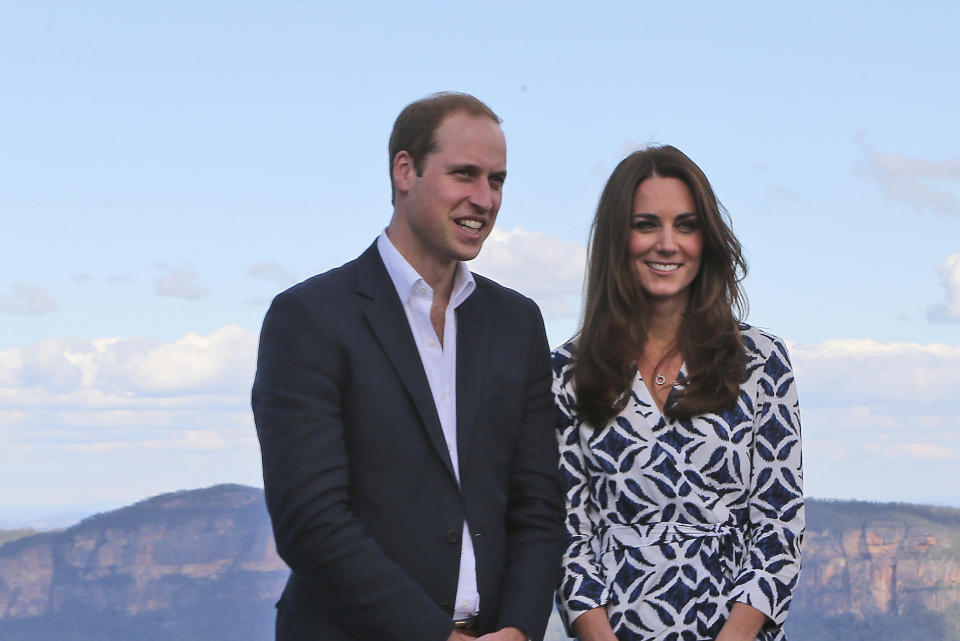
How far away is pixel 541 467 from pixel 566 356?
1.79 ft

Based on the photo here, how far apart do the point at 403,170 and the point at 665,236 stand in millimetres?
1121

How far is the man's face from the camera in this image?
4.53 meters

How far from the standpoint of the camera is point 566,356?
5094 millimetres

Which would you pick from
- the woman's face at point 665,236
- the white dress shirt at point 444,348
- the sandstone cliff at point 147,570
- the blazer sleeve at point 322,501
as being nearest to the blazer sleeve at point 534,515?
the white dress shirt at point 444,348

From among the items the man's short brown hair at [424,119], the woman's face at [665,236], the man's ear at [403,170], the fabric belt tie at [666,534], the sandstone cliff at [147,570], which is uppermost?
the man's short brown hair at [424,119]

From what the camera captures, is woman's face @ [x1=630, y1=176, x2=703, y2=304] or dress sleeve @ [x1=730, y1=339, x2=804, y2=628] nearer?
dress sleeve @ [x1=730, y1=339, x2=804, y2=628]

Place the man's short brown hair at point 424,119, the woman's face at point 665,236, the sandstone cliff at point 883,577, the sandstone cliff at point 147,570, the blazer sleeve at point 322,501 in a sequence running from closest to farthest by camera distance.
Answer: the blazer sleeve at point 322,501
the man's short brown hair at point 424,119
the woman's face at point 665,236
the sandstone cliff at point 883,577
the sandstone cliff at point 147,570

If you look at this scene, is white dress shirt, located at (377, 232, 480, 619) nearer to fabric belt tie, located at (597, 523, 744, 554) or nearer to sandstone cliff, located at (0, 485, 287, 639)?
fabric belt tie, located at (597, 523, 744, 554)

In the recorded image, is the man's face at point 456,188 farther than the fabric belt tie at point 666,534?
No

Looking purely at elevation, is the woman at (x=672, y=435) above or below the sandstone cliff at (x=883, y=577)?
above

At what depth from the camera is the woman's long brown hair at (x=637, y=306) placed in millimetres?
4844

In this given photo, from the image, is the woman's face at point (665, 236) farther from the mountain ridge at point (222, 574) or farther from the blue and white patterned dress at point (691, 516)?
the mountain ridge at point (222, 574)

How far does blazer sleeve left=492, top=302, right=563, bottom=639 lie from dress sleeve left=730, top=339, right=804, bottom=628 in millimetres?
751

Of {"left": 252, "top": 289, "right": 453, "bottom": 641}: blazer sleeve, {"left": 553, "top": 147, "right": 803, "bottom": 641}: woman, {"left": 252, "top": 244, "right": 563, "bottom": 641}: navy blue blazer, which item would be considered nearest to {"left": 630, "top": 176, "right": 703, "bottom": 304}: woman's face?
{"left": 553, "top": 147, "right": 803, "bottom": 641}: woman
